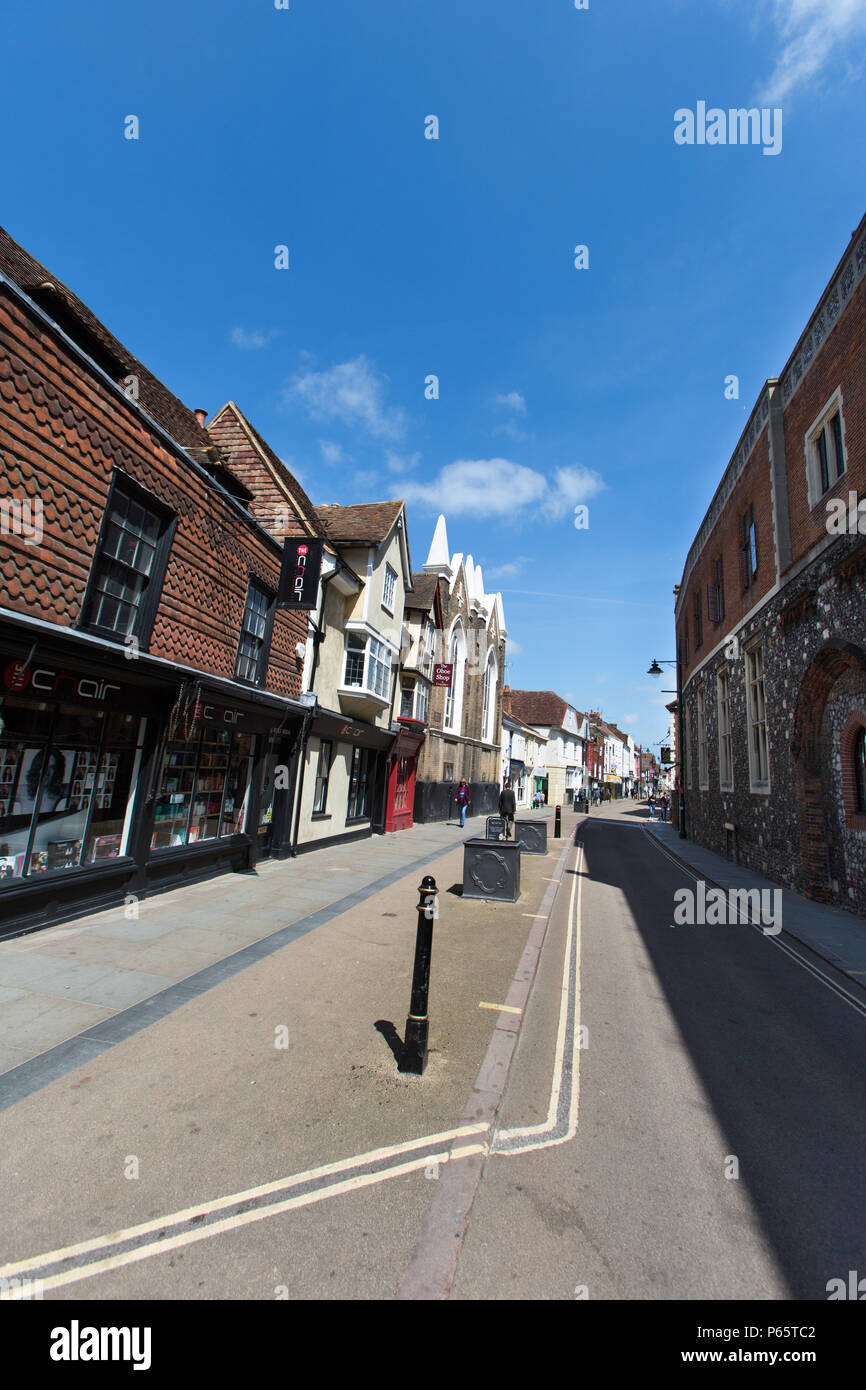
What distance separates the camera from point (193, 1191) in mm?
3072

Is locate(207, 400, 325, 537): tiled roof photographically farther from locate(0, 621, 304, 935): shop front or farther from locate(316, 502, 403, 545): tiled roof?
locate(0, 621, 304, 935): shop front

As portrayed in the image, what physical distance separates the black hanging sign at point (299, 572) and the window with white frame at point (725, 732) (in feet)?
43.0

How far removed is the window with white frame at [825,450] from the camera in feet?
36.0

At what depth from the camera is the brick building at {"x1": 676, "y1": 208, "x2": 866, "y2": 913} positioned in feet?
33.8

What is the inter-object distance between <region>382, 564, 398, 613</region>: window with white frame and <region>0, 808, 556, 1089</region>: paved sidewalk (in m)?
9.46

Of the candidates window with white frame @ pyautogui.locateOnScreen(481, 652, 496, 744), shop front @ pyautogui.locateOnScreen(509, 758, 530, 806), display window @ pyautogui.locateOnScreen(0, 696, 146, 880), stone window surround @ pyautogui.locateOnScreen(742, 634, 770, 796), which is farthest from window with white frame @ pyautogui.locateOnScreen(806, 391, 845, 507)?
shop front @ pyautogui.locateOnScreen(509, 758, 530, 806)

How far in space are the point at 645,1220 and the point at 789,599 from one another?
1244 centimetres

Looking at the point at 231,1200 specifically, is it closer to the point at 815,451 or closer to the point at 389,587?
the point at 815,451

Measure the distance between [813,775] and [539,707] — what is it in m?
47.1

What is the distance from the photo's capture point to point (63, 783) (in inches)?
297

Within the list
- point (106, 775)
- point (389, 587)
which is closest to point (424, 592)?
point (389, 587)

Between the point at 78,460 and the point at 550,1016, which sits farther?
the point at 78,460
